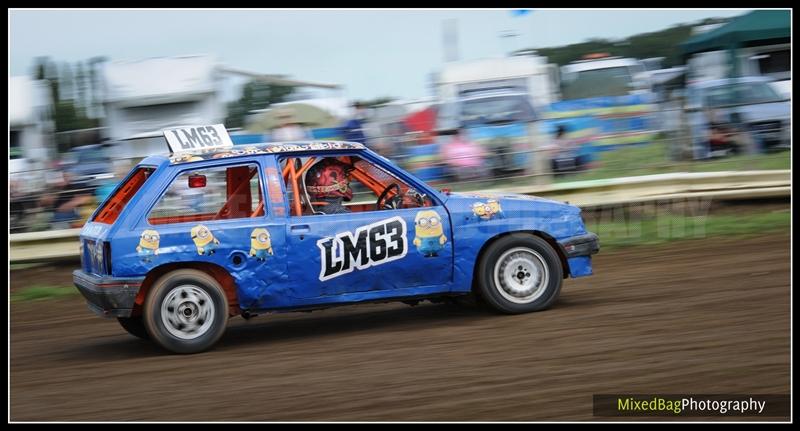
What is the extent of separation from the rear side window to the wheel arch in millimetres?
606

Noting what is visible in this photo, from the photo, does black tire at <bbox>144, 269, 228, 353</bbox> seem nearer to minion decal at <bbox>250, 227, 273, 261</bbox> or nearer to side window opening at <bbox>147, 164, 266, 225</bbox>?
minion decal at <bbox>250, 227, 273, 261</bbox>

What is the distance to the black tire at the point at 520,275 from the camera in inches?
291

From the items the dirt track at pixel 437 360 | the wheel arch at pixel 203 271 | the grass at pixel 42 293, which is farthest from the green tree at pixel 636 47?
the wheel arch at pixel 203 271

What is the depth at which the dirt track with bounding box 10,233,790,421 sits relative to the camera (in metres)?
A: 5.42

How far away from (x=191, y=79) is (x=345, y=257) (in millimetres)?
11057

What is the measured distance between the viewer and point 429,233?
723 cm

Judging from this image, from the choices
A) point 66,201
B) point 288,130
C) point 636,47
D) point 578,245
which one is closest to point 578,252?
point 578,245

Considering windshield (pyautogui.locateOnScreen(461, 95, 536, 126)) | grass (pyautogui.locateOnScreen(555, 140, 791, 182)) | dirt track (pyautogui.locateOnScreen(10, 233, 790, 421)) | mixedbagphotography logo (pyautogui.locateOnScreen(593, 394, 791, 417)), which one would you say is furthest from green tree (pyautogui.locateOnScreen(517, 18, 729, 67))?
mixedbagphotography logo (pyautogui.locateOnScreen(593, 394, 791, 417))

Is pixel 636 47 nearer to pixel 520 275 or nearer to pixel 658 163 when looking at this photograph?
pixel 658 163

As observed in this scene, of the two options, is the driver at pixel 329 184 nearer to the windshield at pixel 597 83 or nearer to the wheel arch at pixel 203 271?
the wheel arch at pixel 203 271

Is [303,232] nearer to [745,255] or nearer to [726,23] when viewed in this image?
[745,255]

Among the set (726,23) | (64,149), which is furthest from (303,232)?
(726,23)

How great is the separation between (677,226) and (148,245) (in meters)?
7.15

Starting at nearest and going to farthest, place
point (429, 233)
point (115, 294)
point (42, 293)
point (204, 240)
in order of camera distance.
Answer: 1. point (115, 294)
2. point (204, 240)
3. point (429, 233)
4. point (42, 293)
